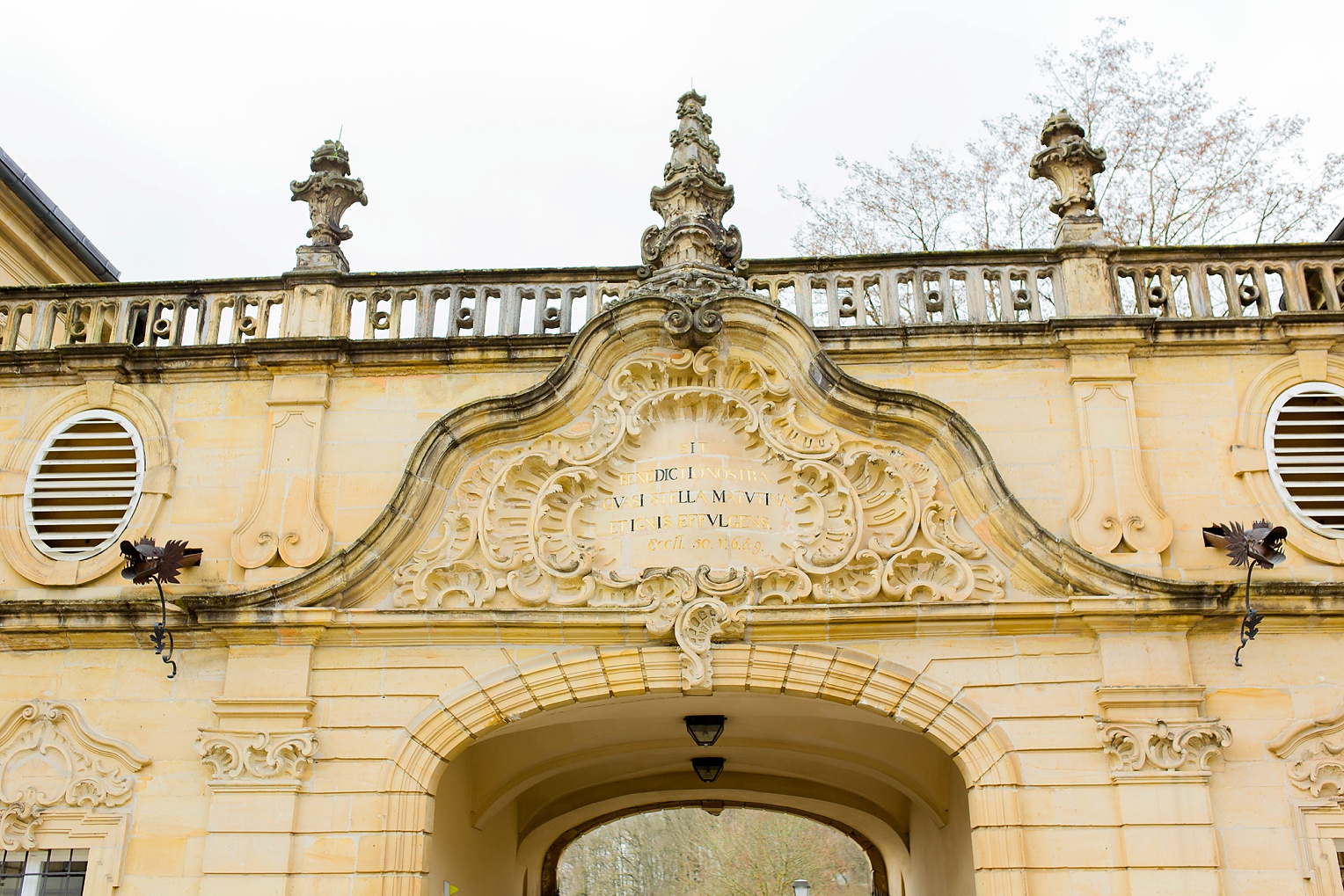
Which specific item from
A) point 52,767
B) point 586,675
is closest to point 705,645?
point 586,675

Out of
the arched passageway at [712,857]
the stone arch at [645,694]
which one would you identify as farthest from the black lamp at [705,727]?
the arched passageway at [712,857]

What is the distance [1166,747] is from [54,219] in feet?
39.0

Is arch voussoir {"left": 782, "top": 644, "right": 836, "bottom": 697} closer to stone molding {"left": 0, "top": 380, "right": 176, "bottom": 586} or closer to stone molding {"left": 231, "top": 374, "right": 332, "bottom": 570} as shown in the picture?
stone molding {"left": 231, "top": 374, "right": 332, "bottom": 570}

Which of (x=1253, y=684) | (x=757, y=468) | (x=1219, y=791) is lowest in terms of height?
(x=1219, y=791)

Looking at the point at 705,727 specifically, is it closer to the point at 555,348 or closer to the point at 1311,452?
the point at 555,348

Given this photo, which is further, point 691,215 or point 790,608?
point 691,215

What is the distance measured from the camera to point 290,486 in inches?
336

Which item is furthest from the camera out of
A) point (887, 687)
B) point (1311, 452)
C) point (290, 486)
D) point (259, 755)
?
point (290, 486)

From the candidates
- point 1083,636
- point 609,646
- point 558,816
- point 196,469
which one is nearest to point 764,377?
point 609,646

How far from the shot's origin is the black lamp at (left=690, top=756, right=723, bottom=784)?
10.7 meters

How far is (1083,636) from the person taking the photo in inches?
305

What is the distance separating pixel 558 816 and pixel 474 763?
8.62 feet

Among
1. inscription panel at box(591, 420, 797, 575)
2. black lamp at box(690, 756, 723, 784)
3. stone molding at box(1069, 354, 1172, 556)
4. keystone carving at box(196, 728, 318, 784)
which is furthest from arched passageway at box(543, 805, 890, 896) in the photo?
keystone carving at box(196, 728, 318, 784)

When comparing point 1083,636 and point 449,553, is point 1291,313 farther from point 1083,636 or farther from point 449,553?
point 449,553
